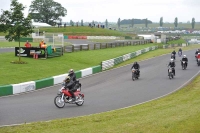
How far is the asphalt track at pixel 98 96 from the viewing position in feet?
56.2

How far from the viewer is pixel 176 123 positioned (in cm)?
1260

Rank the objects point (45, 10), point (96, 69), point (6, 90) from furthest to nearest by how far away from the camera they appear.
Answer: point (45, 10) → point (96, 69) → point (6, 90)

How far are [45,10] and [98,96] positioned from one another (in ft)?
344

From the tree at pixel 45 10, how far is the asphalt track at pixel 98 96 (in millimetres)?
90908

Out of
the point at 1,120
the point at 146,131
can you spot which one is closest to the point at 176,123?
the point at 146,131

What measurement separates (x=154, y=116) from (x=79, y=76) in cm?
1870

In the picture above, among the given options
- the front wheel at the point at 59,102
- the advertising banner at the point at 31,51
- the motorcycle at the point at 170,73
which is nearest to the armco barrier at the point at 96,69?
the advertising banner at the point at 31,51

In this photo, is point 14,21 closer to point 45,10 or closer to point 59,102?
point 59,102

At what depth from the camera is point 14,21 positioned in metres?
34.3

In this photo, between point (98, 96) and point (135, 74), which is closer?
point (98, 96)

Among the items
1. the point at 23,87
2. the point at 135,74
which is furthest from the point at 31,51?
the point at 23,87

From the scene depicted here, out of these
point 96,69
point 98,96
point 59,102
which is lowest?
point 98,96

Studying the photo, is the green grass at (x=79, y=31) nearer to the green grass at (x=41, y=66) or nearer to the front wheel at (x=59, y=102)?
the green grass at (x=41, y=66)

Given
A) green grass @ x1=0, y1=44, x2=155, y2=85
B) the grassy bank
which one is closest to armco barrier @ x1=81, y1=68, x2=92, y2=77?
green grass @ x1=0, y1=44, x2=155, y2=85
